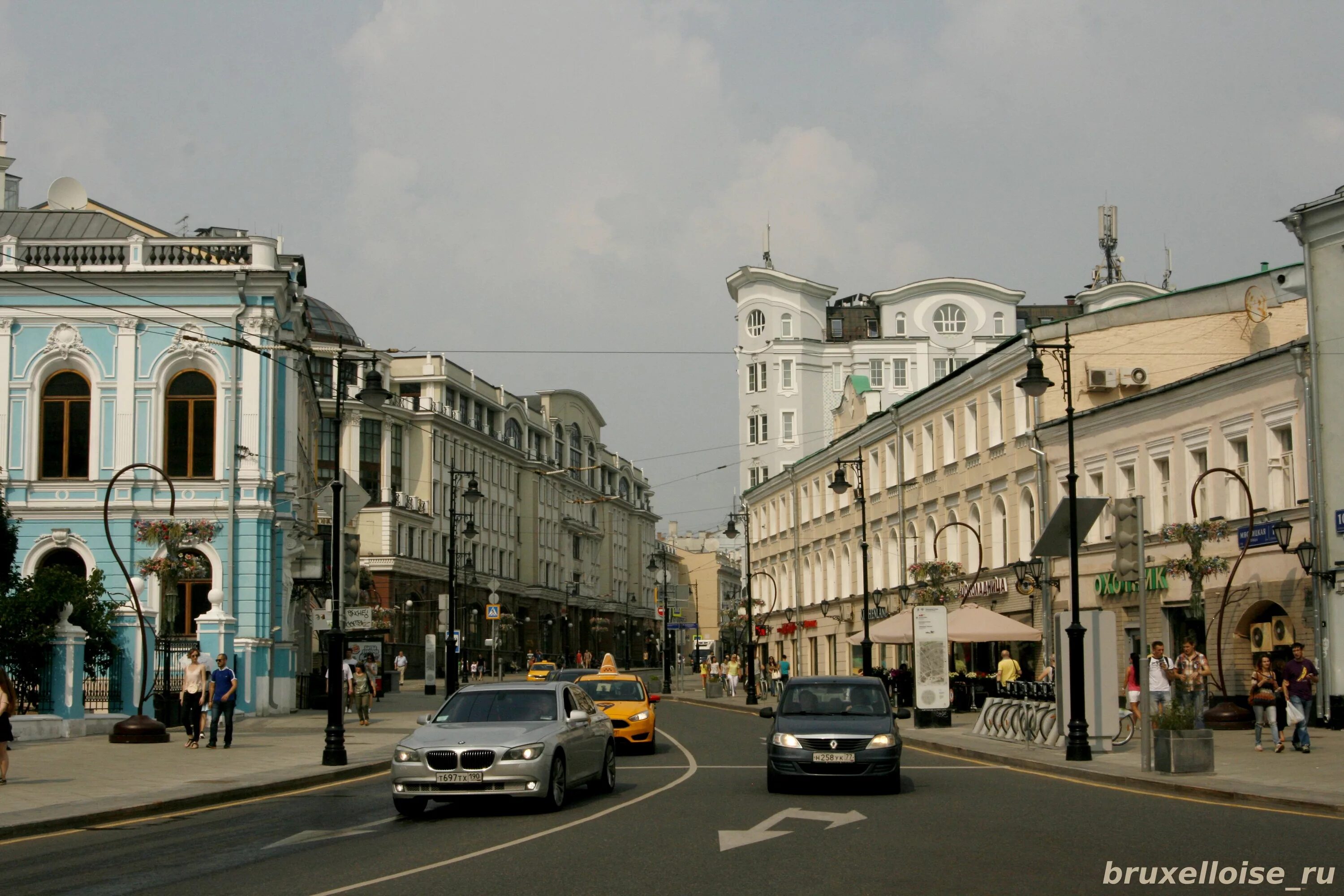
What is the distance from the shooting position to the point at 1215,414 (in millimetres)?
35219

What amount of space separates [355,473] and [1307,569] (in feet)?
229

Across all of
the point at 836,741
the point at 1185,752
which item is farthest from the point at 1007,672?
the point at 836,741

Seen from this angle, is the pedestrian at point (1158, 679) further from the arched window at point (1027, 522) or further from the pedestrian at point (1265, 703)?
the arched window at point (1027, 522)

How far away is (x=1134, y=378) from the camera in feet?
138

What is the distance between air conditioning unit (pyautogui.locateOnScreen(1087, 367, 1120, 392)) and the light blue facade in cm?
2303

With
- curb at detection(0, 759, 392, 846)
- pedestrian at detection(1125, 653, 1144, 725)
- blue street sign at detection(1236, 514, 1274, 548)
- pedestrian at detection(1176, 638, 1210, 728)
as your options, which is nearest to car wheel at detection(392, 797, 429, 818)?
curb at detection(0, 759, 392, 846)

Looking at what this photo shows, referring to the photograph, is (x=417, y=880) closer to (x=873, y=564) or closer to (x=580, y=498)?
(x=873, y=564)

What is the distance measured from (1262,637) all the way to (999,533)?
1387cm

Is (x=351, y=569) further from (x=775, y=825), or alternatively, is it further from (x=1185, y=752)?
(x=775, y=825)

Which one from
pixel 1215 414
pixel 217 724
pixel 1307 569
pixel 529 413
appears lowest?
pixel 217 724

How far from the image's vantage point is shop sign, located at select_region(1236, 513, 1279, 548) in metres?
32.4

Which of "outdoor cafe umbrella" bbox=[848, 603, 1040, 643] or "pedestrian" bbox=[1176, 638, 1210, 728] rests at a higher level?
"outdoor cafe umbrella" bbox=[848, 603, 1040, 643]

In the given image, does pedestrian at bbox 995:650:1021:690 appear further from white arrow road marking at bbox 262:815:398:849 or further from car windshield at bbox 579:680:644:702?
white arrow road marking at bbox 262:815:398:849

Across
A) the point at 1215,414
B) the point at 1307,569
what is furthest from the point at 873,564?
the point at 1307,569
